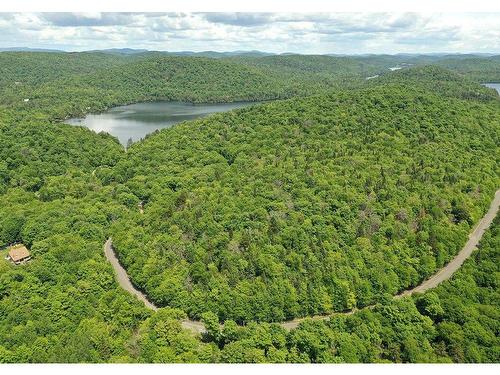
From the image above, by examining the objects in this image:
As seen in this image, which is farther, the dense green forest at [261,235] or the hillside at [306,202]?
the hillside at [306,202]

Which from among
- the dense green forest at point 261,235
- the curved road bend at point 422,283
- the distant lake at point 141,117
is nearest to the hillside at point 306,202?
the dense green forest at point 261,235

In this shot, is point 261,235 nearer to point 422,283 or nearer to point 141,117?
point 422,283

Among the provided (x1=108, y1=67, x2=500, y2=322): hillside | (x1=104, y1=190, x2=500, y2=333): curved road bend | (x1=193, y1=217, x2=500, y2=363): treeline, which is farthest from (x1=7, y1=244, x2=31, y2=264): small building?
(x1=193, y1=217, x2=500, y2=363): treeline

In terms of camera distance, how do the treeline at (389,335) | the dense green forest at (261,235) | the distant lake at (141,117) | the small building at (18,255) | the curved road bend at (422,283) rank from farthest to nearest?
the distant lake at (141,117), the small building at (18,255), the curved road bend at (422,283), the dense green forest at (261,235), the treeline at (389,335)

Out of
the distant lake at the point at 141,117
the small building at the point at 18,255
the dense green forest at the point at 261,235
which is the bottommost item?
the distant lake at the point at 141,117

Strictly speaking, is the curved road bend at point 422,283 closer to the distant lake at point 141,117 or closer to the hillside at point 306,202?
the hillside at point 306,202

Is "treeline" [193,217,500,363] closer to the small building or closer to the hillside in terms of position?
the hillside
